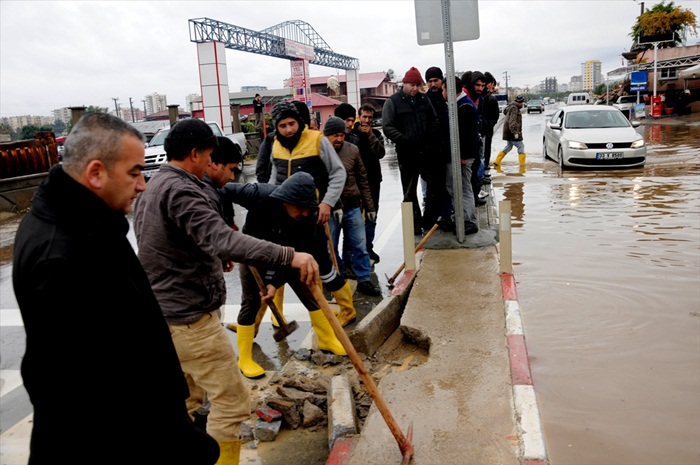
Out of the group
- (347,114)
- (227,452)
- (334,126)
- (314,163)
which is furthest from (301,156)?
(227,452)

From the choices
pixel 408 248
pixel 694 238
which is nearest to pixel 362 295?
pixel 408 248

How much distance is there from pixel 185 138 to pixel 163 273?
0.68 metres

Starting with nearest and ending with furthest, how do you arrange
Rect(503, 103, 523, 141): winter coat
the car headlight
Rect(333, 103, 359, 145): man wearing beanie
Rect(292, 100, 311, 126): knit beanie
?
Rect(292, 100, 311, 126): knit beanie
Rect(333, 103, 359, 145): man wearing beanie
the car headlight
Rect(503, 103, 523, 141): winter coat

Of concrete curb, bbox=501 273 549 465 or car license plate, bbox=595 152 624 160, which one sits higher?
car license plate, bbox=595 152 624 160

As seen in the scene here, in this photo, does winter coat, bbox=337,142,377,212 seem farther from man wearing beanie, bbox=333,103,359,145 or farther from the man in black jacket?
the man in black jacket

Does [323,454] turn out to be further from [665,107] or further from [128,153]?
[665,107]

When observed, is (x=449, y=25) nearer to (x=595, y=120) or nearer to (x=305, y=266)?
(x=305, y=266)

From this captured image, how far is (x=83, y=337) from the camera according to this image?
5.06ft

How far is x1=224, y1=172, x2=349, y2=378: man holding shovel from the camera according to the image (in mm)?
4000

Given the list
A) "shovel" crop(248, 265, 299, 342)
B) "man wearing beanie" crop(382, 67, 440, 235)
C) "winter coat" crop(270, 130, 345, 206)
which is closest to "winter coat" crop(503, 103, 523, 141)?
"man wearing beanie" crop(382, 67, 440, 235)

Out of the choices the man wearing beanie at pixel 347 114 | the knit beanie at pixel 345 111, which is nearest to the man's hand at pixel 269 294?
the man wearing beanie at pixel 347 114

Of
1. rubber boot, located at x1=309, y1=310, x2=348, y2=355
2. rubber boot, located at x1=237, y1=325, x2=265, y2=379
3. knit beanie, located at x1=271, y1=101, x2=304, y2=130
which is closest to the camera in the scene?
rubber boot, located at x1=237, y1=325, x2=265, y2=379

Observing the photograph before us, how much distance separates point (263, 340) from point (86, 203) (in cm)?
390

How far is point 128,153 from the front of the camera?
6.02ft
